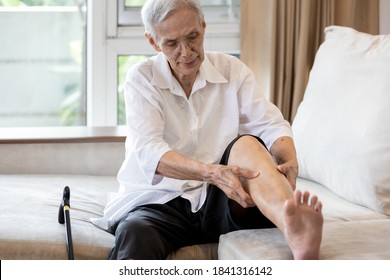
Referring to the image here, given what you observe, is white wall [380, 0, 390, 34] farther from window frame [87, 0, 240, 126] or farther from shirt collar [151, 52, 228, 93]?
shirt collar [151, 52, 228, 93]

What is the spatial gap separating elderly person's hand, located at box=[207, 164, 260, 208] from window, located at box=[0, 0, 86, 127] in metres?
1.98

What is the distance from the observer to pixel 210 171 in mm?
1721

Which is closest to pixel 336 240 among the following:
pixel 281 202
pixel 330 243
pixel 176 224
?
pixel 330 243

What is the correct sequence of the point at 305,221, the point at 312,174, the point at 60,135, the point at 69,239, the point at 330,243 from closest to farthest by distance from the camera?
1. the point at 305,221
2. the point at 330,243
3. the point at 69,239
4. the point at 312,174
5. the point at 60,135

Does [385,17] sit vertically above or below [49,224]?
above

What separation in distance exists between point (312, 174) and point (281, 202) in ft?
2.67

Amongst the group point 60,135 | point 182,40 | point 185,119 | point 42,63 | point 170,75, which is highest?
point 182,40

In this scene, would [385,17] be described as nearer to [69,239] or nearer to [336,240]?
[336,240]

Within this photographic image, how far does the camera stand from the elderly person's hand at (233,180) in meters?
1.66

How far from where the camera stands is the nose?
6.18ft

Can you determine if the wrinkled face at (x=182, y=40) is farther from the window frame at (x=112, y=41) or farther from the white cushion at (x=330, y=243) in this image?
the window frame at (x=112, y=41)

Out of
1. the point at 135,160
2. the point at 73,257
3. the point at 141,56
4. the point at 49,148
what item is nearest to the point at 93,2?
the point at 141,56

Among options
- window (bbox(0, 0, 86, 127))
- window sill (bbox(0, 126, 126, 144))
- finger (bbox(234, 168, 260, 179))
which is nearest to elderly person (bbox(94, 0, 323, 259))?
finger (bbox(234, 168, 260, 179))

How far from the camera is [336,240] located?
1.67 m
